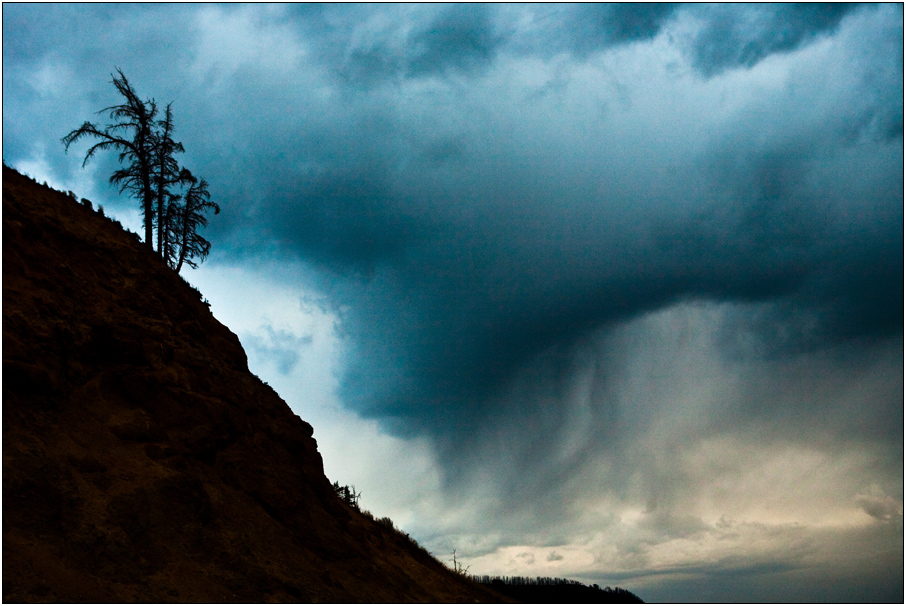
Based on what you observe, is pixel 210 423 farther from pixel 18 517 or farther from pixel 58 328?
pixel 18 517

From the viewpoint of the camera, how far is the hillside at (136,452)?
38.5 ft

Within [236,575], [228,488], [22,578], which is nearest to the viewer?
[22,578]

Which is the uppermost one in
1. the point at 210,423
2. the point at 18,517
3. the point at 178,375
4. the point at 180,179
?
the point at 180,179

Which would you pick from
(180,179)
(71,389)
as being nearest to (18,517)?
(71,389)

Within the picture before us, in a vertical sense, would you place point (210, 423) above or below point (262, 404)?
below

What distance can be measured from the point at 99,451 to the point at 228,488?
3.43 metres

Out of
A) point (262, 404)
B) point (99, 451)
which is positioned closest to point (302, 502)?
point (262, 404)

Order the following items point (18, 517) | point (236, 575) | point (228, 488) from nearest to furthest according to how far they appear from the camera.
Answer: point (18, 517)
point (236, 575)
point (228, 488)

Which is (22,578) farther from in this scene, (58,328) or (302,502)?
(302,502)

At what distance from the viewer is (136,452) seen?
47.6 feet

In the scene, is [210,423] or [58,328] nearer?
Result: [58,328]

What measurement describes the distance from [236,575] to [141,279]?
425 inches

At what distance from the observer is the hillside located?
11.7m

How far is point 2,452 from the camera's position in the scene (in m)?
11.8
